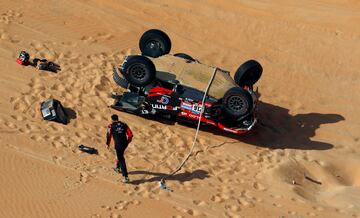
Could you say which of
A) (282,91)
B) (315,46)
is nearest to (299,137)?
(282,91)

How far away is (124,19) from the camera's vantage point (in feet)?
70.8

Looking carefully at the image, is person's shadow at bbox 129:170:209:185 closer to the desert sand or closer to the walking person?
the desert sand

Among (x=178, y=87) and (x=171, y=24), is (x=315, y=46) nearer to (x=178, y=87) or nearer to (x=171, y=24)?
(x=171, y=24)

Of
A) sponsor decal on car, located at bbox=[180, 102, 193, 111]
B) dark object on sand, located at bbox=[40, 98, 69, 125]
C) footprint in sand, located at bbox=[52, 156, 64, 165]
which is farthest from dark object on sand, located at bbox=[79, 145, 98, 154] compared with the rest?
sponsor decal on car, located at bbox=[180, 102, 193, 111]

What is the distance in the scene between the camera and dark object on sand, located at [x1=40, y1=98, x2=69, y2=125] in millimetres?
15180

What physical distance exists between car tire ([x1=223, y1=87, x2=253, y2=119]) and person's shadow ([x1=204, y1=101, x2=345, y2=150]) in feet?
3.39

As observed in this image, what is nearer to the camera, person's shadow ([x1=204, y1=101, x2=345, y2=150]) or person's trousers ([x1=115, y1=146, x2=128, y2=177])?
person's trousers ([x1=115, y1=146, x2=128, y2=177])

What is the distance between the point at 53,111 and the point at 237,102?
14.2 ft

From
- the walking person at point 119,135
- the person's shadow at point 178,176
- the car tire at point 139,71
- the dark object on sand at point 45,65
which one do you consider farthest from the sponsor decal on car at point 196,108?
the dark object on sand at point 45,65

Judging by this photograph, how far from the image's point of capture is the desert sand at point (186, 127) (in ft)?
44.1

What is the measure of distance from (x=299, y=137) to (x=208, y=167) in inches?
→ 133

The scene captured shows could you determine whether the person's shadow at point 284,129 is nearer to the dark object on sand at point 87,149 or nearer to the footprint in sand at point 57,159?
the dark object on sand at point 87,149

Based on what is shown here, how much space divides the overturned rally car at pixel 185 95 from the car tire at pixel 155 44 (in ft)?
3.72

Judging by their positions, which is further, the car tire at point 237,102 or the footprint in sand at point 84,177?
the car tire at point 237,102
